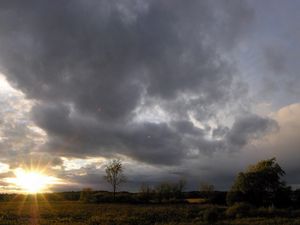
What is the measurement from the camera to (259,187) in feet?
274

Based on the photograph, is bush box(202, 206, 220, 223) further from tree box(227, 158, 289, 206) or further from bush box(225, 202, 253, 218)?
tree box(227, 158, 289, 206)

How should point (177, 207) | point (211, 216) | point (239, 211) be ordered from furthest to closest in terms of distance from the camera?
point (177, 207)
point (239, 211)
point (211, 216)

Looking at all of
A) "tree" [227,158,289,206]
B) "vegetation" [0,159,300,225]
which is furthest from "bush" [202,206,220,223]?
"tree" [227,158,289,206]

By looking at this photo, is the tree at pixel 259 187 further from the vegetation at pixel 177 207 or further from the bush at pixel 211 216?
the bush at pixel 211 216

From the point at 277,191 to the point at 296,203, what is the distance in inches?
166

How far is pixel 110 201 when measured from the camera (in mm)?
103000

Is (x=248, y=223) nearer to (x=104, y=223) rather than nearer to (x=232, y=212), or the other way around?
(x=232, y=212)

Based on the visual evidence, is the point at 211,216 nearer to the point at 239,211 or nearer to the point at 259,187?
the point at 239,211

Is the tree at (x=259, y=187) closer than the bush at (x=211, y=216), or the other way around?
the bush at (x=211, y=216)

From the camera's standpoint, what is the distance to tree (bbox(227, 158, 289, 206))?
8275cm

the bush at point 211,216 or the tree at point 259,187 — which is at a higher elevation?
the tree at point 259,187

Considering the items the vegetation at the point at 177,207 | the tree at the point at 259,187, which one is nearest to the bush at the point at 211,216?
the vegetation at the point at 177,207

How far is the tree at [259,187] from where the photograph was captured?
82750 millimetres

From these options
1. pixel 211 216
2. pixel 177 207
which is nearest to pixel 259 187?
pixel 177 207
